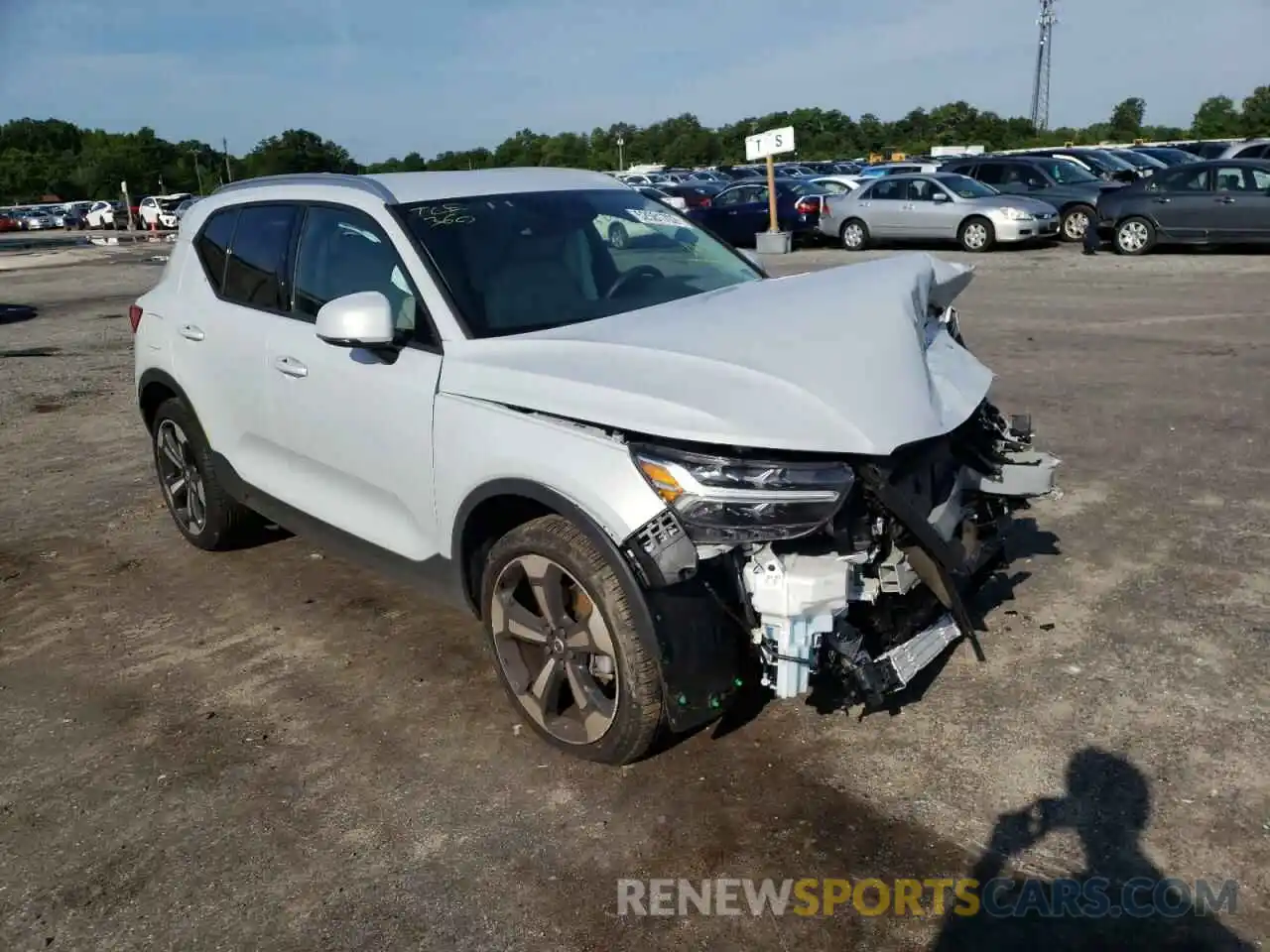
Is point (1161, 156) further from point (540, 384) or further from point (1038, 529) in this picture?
point (540, 384)

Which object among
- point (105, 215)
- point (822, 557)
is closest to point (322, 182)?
point (822, 557)

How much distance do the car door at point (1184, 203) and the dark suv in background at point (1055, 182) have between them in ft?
7.88

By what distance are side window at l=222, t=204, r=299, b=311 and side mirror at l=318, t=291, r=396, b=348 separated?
0.99m

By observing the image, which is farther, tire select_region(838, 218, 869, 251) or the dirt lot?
tire select_region(838, 218, 869, 251)

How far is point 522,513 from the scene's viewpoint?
3.58 m

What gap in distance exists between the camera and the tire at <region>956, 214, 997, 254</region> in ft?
64.7

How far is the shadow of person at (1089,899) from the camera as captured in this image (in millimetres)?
2609

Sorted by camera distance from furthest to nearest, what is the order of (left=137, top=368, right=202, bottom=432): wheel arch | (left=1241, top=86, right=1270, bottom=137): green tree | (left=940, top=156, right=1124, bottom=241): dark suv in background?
1. (left=1241, top=86, right=1270, bottom=137): green tree
2. (left=940, top=156, right=1124, bottom=241): dark suv in background
3. (left=137, top=368, right=202, bottom=432): wheel arch

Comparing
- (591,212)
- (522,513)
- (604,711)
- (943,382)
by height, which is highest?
(591,212)

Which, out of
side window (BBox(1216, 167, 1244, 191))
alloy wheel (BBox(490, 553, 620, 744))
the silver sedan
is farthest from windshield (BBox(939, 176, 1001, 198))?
alloy wheel (BBox(490, 553, 620, 744))

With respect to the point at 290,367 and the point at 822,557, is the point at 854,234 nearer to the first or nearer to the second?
the point at 290,367

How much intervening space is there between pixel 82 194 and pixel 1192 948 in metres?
101

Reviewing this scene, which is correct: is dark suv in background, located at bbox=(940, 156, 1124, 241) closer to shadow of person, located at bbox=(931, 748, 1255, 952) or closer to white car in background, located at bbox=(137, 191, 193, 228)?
shadow of person, located at bbox=(931, 748, 1255, 952)

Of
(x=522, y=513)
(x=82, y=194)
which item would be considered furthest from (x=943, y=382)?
(x=82, y=194)
